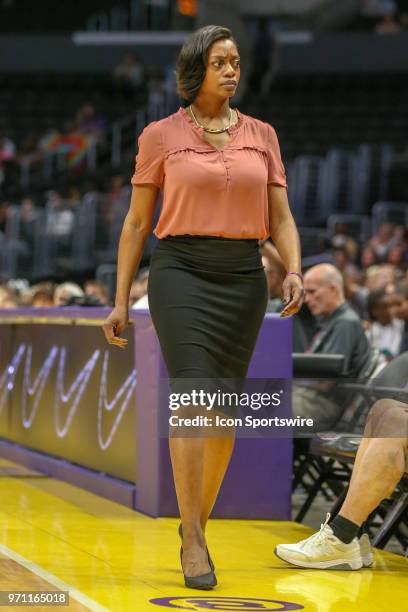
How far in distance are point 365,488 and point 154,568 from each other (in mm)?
804

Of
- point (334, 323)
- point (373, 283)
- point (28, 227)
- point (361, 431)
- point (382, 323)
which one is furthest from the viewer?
point (28, 227)

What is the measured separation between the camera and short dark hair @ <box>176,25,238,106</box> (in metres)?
4.42

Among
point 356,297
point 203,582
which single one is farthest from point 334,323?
point 356,297

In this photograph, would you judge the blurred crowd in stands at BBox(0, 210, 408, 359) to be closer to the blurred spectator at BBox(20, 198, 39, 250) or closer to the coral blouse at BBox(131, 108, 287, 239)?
the blurred spectator at BBox(20, 198, 39, 250)

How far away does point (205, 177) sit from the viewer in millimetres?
4387

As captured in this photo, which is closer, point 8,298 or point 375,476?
point 375,476

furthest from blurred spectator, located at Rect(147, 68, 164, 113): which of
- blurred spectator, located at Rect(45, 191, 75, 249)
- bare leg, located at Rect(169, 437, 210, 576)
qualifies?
bare leg, located at Rect(169, 437, 210, 576)

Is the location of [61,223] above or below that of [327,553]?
below

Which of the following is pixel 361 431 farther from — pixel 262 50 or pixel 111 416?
pixel 262 50

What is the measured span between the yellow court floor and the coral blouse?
118 cm

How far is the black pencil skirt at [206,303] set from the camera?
4324 millimetres

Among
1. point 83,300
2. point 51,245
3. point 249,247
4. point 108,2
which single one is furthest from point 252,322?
point 108,2

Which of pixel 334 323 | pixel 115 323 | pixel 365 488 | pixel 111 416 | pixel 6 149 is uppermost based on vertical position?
pixel 115 323

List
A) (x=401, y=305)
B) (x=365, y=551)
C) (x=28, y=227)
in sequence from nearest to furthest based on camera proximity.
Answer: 1. (x=365, y=551)
2. (x=401, y=305)
3. (x=28, y=227)
